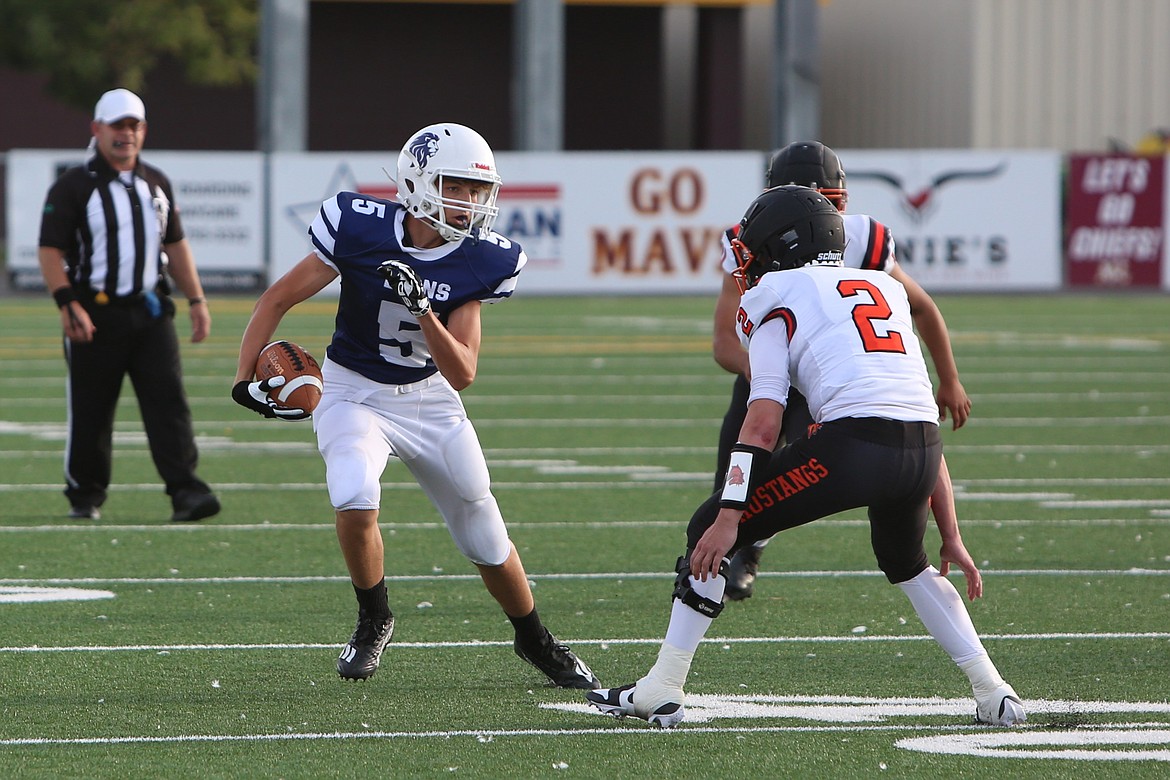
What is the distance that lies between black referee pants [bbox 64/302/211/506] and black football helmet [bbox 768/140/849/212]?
3.14 meters

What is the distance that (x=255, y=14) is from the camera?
33812 millimetres

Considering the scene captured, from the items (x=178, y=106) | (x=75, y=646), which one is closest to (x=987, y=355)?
(x=75, y=646)

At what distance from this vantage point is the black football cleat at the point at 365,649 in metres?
5.06

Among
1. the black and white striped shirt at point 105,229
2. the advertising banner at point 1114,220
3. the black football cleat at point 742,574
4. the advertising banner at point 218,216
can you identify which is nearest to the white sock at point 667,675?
the black football cleat at point 742,574

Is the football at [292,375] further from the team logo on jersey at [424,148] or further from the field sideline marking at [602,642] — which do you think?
the field sideline marking at [602,642]

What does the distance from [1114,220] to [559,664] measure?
18.8 metres

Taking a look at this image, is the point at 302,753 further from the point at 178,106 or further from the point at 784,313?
the point at 178,106

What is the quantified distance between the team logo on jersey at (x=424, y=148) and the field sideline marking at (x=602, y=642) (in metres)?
1.51

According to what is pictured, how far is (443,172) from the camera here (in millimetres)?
5016

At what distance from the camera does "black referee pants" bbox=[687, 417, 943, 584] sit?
4441 millimetres

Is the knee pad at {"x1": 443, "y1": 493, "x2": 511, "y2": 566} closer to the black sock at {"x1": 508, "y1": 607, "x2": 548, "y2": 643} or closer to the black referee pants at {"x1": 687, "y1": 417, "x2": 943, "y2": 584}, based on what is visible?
the black sock at {"x1": 508, "y1": 607, "x2": 548, "y2": 643}

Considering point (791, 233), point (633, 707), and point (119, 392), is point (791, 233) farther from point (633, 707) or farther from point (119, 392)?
point (119, 392)

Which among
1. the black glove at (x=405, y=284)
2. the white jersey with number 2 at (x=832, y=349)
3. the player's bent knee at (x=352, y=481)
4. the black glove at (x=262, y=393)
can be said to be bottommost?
the player's bent knee at (x=352, y=481)

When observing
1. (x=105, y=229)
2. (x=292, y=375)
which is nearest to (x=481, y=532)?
(x=292, y=375)
